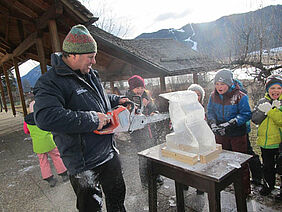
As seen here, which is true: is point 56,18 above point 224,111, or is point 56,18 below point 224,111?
above

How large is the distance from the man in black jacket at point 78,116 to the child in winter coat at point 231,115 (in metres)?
1.62

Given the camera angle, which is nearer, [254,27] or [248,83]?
[254,27]

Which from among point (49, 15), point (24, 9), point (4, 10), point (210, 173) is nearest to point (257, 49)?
point (210, 173)

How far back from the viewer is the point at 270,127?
2457 millimetres

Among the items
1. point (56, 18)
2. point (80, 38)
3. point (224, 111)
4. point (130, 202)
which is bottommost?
point (130, 202)

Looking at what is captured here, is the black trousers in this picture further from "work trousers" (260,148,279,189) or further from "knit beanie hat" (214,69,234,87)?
"work trousers" (260,148,279,189)

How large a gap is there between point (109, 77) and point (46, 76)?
545 centimetres

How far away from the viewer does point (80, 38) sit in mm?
1545

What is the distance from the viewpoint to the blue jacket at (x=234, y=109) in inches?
98.2

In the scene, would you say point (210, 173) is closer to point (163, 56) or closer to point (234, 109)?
point (234, 109)

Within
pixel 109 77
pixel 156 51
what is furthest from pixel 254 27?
pixel 109 77

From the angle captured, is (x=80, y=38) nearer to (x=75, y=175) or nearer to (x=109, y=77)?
(x=75, y=175)

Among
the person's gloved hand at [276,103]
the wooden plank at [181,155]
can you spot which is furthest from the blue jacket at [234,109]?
the wooden plank at [181,155]

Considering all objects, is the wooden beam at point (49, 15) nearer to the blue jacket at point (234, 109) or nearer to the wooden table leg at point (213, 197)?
the blue jacket at point (234, 109)
